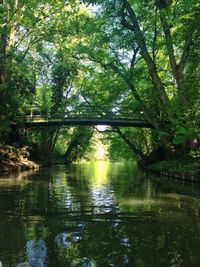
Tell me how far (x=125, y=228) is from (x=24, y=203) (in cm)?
488

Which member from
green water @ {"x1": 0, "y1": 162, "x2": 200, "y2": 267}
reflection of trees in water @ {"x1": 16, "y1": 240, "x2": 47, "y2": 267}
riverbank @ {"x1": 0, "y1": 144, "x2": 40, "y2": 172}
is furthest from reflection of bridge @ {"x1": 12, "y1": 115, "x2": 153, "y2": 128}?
reflection of trees in water @ {"x1": 16, "y1": 240, "x2": 47, "y2": 267}

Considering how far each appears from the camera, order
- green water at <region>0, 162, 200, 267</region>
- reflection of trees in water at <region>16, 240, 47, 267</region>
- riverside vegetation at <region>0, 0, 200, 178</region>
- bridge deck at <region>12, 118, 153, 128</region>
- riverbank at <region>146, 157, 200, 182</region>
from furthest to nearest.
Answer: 1. bridge deck at <region>12, 118, 153, 128</region>
2. riverside vegetation at <region>0, 0, 200, 178</region>
3. riverbank at <region>146, 157, 200, 182</region>
4. green water at <region>0, 162, 200, 267</region>
5. reflection of trees in water at <region>16, 240, 47, 267</region>

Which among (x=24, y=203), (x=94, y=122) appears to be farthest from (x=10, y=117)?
(x=24, y=203)

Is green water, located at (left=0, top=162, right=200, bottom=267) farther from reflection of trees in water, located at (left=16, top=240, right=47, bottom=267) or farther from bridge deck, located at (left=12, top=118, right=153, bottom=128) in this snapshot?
bridge deck, located at (left=12, top=118, right=153, bottom=128)

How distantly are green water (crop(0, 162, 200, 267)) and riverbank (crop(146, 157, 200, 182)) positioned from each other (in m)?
7.76

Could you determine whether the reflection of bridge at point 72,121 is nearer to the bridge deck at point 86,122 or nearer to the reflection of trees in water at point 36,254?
the bridge deck at point 86,122

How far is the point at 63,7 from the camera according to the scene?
32781 millimetres

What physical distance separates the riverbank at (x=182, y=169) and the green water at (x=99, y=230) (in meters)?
7.76

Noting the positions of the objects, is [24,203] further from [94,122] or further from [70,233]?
[94,122]

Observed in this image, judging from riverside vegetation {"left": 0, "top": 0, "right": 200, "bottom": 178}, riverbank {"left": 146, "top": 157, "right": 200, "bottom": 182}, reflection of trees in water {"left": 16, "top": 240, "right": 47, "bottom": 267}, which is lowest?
reflection of trees in water {"left": 16, "top": 240, "right": 47, "bottom": 267}

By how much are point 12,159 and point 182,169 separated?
590 inches

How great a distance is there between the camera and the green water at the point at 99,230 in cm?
710

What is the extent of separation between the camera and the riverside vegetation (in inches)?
1038

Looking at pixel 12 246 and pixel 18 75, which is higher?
pixel 18 75
